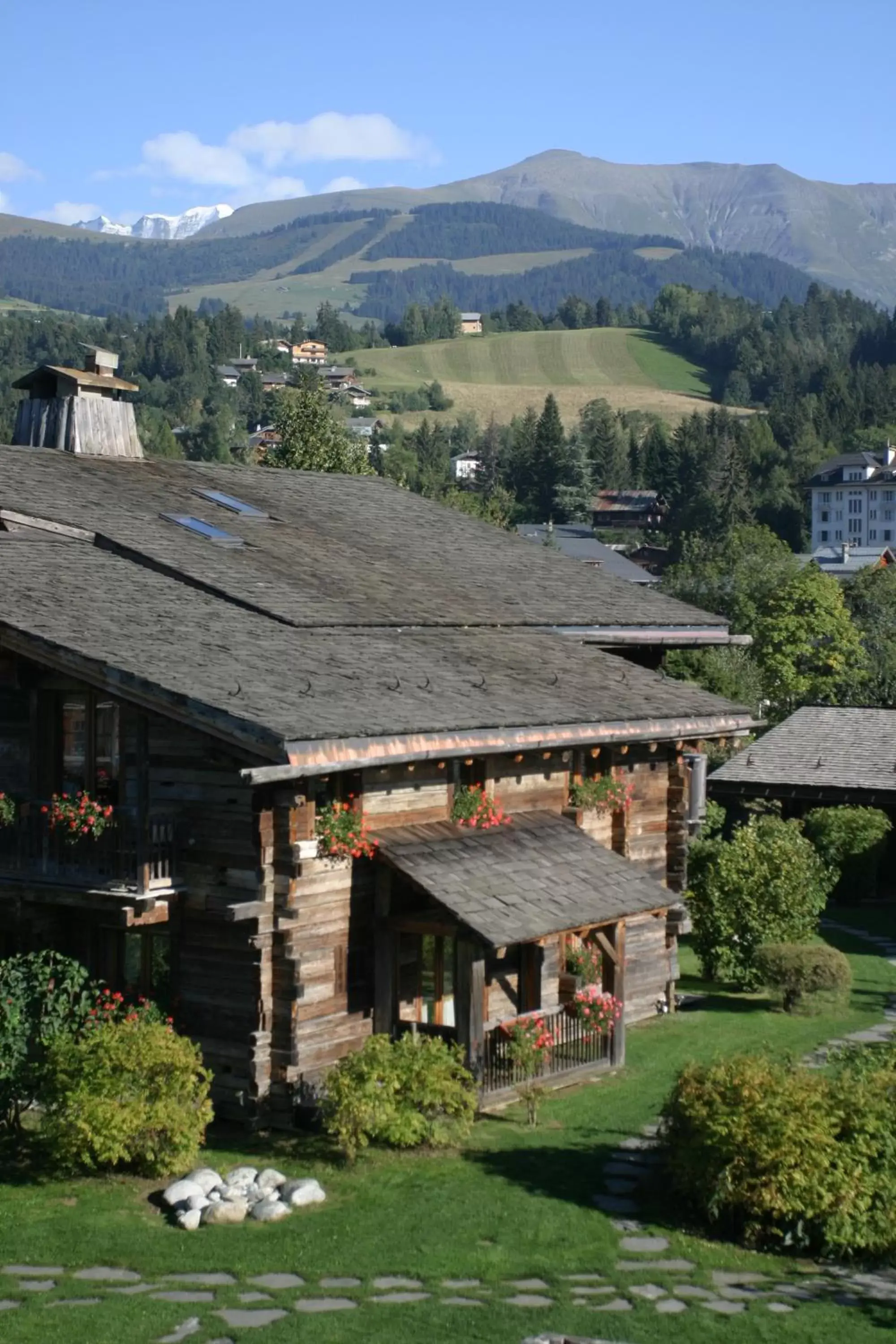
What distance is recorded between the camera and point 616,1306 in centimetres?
1455

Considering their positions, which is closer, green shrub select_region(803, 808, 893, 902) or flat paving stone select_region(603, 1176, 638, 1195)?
flat paving stone select_region(603, 1176, 638, 1195)

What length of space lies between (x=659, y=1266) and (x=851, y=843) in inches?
1013

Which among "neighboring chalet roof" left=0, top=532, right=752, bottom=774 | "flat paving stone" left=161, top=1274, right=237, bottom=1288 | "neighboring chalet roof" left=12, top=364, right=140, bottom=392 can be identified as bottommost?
"flat paving stone" left=161, top=1274, right=237, bottom=1288

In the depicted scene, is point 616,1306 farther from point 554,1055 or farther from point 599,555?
point 599,555

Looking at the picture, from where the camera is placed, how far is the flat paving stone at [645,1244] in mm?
16141

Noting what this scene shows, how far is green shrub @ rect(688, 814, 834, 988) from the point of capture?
29.0m

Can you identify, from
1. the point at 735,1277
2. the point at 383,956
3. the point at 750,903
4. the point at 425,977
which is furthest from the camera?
the point at 750,903

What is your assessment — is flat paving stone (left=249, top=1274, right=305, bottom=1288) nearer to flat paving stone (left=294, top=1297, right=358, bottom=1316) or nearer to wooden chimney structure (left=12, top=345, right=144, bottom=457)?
flat paving stone (left=294, top=1297, right=358, bottom=1316)

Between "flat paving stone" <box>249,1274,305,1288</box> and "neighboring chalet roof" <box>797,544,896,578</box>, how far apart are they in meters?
105

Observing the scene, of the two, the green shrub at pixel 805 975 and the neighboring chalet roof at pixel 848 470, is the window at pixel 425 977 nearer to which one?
the green shrub at pixel 805 975

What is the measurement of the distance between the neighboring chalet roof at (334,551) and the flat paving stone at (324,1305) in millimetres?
10679

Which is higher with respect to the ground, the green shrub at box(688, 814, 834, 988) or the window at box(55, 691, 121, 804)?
the window at box(55, 691, 121, 804)

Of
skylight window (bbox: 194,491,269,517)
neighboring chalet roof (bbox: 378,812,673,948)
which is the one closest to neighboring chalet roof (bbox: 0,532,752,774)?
neighboring chalet roof (bbox: 378,812,673,948)

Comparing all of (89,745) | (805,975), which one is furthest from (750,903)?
(89,745)
